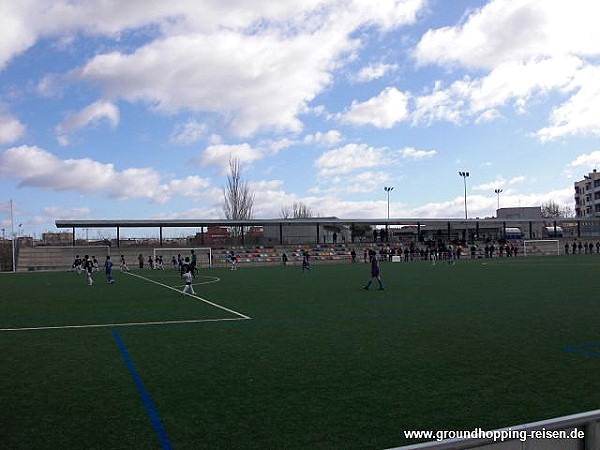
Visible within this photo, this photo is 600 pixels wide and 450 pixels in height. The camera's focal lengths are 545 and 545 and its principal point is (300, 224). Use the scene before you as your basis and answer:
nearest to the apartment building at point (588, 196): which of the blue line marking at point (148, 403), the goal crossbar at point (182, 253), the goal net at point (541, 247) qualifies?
the goal net at point (541, 247)

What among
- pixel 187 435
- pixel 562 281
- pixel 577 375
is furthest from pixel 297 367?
pixel 562 281

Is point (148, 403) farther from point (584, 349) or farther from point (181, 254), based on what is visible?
point (181, 254)

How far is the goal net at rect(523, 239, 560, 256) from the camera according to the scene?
6831cm

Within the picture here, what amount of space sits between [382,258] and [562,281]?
36.4 metres

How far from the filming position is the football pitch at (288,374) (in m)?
5.65

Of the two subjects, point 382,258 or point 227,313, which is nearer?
point 227,313

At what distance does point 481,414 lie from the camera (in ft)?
19.5

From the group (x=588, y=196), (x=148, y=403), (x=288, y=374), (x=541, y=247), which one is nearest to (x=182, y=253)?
(x=541, y=247)

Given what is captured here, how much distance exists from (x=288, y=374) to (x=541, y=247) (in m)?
70.3

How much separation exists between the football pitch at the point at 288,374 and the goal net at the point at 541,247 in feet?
185

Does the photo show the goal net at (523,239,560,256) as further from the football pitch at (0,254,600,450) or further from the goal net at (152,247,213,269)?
the football pitch at (0,254,600,450)

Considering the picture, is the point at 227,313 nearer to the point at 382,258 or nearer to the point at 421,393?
the point at 421,393

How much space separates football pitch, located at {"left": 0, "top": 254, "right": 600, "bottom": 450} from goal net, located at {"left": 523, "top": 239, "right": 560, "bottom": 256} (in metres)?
56.4

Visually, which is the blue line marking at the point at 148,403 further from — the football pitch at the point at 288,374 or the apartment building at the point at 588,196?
the apartment building at the point at 588,196
